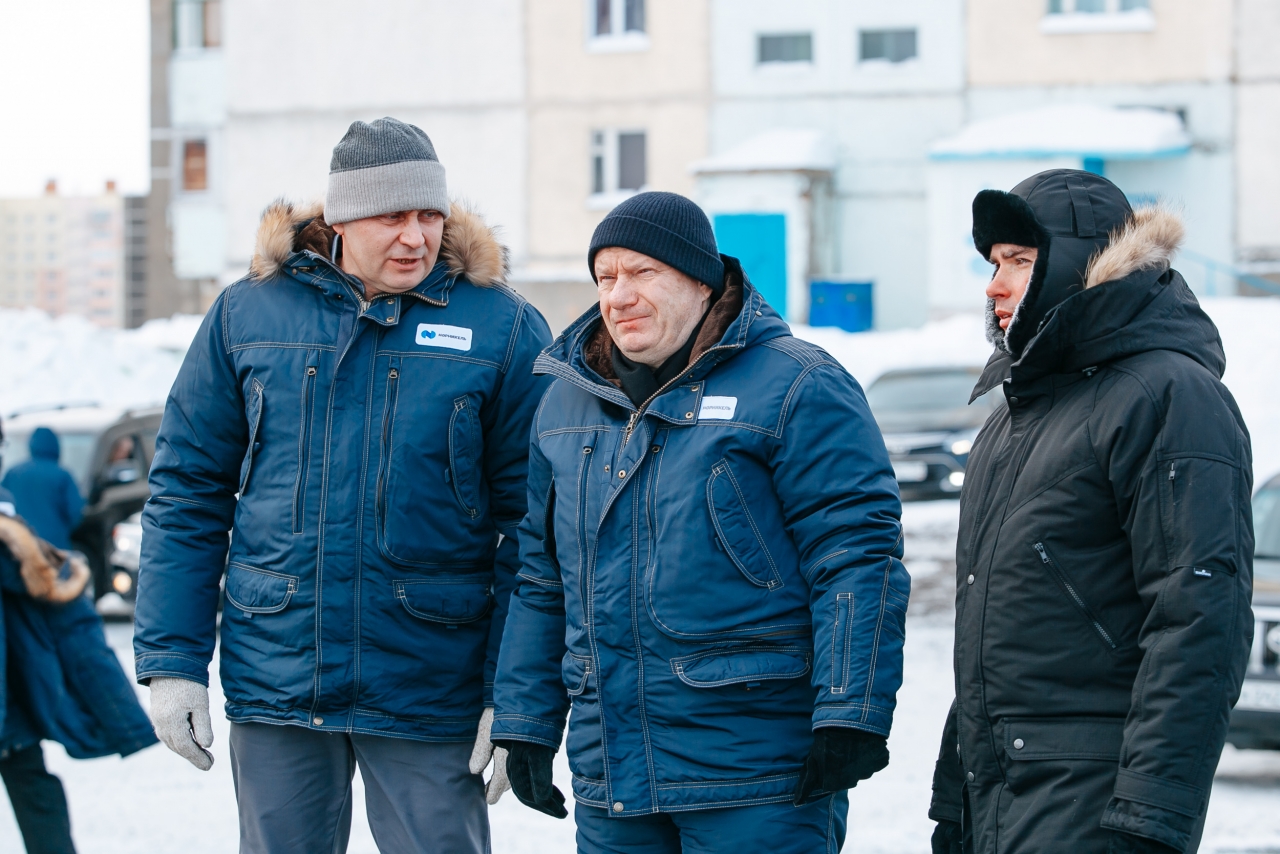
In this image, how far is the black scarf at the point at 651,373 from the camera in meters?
3.30

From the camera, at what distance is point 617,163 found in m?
28.0

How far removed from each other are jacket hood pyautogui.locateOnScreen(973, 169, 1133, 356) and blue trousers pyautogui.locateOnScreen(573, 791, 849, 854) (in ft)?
3.47

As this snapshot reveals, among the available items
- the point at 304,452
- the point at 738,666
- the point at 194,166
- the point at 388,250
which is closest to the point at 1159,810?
the point at 738,666

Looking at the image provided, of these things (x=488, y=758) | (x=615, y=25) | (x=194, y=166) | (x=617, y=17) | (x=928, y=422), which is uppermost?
(x=617, y=17)

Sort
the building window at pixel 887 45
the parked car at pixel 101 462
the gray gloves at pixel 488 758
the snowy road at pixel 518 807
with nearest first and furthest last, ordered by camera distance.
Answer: the gray gloves at pixel 488 758
the snowy road at pixel 518 807
the parked car at pixel 101 462
the building window at pixel 887 45

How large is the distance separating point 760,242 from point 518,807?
20.4m

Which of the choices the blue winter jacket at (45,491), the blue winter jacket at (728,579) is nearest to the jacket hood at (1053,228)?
the blue winter jacket at (728,579)

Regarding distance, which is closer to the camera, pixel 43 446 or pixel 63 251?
pixel 43 446

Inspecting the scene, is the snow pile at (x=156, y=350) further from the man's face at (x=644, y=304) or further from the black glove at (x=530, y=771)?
the black glove at (x=530, y=771)

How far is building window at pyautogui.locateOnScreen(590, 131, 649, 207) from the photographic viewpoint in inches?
1099

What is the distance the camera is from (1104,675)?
2898 mm

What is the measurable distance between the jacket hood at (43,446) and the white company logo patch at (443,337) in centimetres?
783

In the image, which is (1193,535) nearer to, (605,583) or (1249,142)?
(605,583)

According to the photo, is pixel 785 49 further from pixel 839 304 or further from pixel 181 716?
pixel 181 716
